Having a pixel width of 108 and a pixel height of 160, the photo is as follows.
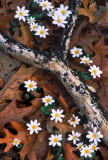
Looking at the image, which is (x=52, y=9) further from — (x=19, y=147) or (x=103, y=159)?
(x=103, y=159)

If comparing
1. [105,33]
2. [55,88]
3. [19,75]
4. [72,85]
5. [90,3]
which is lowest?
[72,85]

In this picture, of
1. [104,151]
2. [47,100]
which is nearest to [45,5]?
[47,100]

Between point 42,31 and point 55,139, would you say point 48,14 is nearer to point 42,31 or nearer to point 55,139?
point 42,31

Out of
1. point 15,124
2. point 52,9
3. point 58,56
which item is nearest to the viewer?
point 15,124

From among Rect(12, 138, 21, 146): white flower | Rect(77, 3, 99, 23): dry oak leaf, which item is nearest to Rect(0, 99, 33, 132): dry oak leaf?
Rect(12, 138, 21, 146): white flower

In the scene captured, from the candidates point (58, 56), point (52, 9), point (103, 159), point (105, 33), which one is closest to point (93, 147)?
point (103, 159)

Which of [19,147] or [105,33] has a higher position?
[105,33]

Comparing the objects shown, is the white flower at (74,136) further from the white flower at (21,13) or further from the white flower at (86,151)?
the white flower at (21,13)
